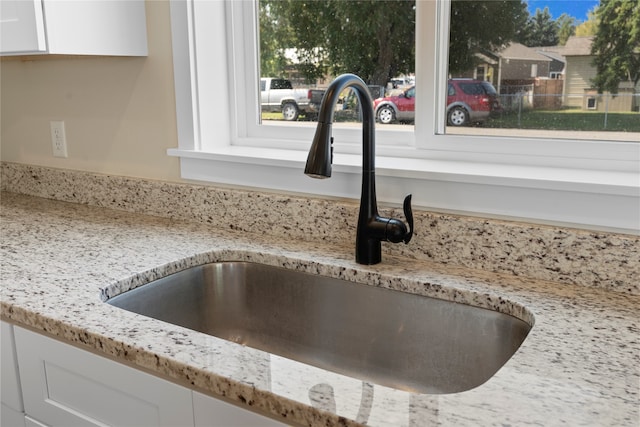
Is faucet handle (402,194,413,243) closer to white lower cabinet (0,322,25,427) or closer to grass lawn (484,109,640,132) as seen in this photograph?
grass lawn (484,109,640,132)

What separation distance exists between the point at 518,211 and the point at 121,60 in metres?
1.10

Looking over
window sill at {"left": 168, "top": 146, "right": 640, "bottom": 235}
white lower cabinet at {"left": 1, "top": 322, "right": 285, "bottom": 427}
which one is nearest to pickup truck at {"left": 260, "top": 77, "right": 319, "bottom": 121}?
window sill at {"left": 168, "top": 146, "right": 640, "bottom": 235}

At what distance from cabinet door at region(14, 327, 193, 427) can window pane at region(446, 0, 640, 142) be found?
82 cm

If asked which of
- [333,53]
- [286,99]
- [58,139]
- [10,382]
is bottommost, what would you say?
[10,382]

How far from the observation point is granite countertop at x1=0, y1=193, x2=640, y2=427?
0.70 metres

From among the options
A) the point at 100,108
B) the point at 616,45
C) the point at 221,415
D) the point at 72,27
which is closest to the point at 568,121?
the point at 616,45

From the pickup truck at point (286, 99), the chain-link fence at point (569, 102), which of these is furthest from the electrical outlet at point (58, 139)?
the chain-link fence at point (569, 102)

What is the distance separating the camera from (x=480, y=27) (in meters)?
1.27

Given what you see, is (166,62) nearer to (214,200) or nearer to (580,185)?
(214,200)

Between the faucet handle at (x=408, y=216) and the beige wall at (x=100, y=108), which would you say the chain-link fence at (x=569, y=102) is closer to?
the faucet handle at (x=408, y=216)

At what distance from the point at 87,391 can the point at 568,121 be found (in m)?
0.99

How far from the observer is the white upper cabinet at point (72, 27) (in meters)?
1.36

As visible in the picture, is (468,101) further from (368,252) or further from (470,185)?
(368,252)

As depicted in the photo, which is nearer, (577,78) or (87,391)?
(87,391)
